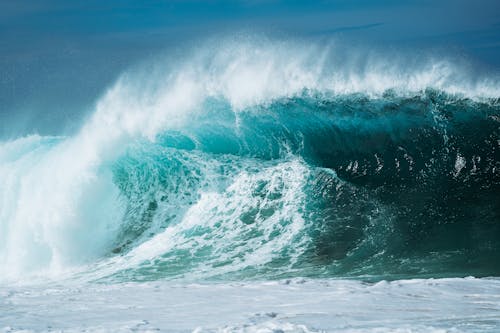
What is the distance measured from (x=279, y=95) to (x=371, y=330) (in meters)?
8.51

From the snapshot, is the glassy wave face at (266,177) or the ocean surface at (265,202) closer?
the ocean surface at (265,202)

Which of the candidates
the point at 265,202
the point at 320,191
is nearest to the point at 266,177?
the point at 265,202

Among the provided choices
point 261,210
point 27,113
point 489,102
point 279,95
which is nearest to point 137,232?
point 261,210

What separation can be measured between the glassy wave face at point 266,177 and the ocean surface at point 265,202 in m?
0.04

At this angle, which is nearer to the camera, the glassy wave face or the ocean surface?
the ocean surface

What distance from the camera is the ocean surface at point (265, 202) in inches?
227

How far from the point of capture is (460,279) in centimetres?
645

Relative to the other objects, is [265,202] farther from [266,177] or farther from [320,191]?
[320,191]

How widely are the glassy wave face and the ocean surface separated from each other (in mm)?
37

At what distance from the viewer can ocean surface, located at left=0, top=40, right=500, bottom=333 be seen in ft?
19.0

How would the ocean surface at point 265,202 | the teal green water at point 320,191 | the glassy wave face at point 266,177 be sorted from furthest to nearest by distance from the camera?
the glassy wave face at point 266,177 → the teal green water at point 320,191 → the ocean surface at point 265,202

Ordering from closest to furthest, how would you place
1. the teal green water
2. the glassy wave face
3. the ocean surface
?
the ocean surface → the teal green water → the glassy wave face

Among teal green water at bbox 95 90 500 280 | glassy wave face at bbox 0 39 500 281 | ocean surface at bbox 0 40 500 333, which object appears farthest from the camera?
glassy wave face at bbox 0 39 500 281

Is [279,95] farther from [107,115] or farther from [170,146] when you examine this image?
[107,115]
